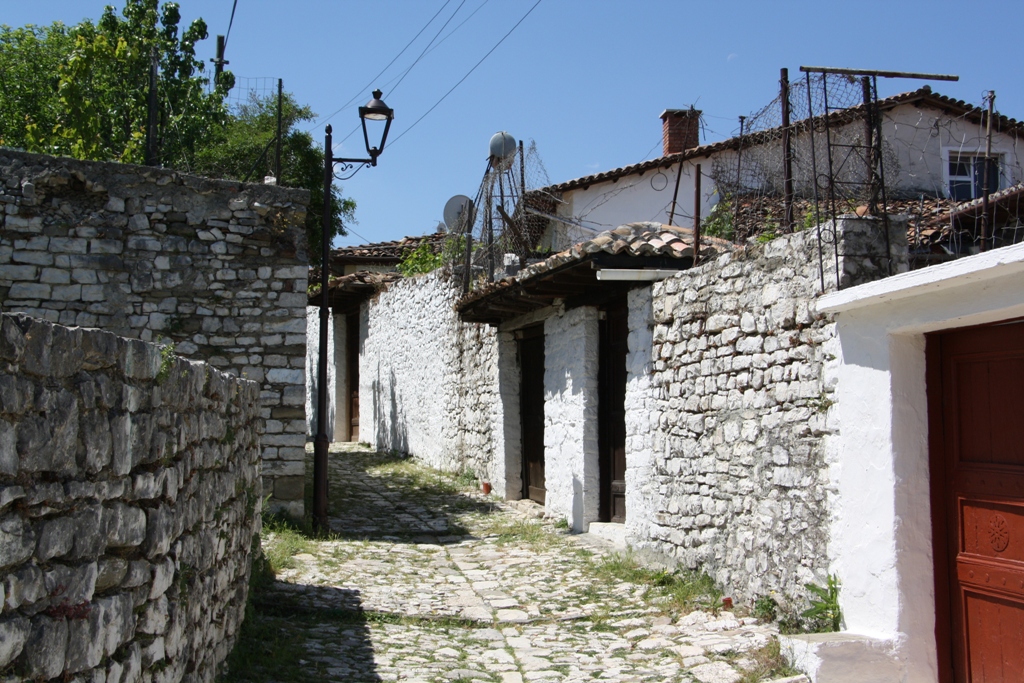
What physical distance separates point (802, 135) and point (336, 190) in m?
15.6

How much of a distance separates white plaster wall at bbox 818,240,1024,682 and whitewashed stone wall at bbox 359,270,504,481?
6881mm

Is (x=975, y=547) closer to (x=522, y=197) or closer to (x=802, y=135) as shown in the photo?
(x=802, y=135)

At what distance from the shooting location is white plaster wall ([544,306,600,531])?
8.83 meters

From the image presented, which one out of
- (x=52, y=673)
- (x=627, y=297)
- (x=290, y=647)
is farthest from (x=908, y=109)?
(x=52, y=673)

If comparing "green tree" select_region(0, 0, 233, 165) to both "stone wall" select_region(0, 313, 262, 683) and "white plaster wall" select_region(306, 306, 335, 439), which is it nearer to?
"white plaster wall" select_region(306, 306, 335, 439)

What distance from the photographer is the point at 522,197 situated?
10.0 meters

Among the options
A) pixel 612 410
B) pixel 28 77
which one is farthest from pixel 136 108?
pixel 612 410

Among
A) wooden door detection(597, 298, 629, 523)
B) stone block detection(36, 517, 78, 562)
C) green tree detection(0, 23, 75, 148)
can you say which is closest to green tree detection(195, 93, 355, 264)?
green tree detection(0, 23, 75, 148)

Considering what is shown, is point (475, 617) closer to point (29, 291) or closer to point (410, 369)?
point (29, 291)

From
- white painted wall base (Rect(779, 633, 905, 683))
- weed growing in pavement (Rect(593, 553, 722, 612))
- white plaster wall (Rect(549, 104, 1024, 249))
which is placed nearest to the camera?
white painted wall base (Rect(779, 633, 905, 683))

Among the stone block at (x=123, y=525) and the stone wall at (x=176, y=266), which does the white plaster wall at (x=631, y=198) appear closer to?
the stone wall at (x=176, y=266)

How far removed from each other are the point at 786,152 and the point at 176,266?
6.08m

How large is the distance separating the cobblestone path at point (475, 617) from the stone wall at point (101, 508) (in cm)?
151

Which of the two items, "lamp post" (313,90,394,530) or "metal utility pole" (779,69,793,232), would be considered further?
"lamp post" (313,90,394,530)
